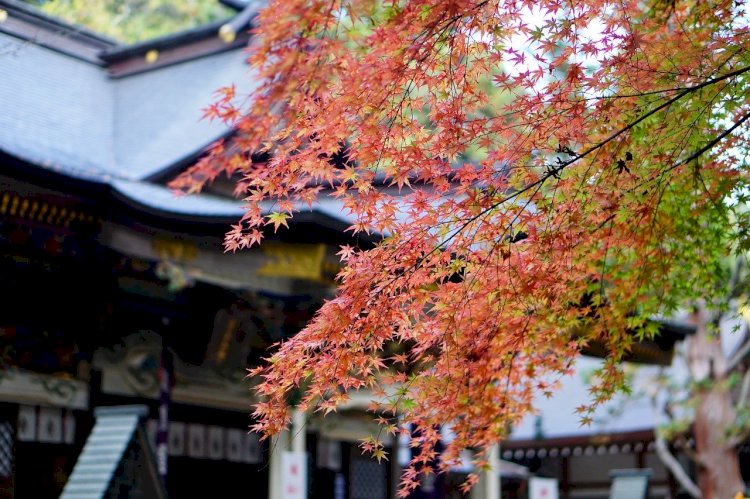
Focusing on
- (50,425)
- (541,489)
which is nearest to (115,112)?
(50,425)

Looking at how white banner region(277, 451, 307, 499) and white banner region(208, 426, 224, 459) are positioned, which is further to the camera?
white banner region(208, 426, 224, 459)

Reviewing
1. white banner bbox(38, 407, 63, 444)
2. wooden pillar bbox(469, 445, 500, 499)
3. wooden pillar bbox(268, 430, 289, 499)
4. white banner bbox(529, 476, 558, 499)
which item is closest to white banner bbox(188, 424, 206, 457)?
wooden pillar bbox(268, 430, 289, 499)

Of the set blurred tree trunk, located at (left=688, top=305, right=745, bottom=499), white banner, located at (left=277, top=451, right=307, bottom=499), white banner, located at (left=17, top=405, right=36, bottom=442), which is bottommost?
white banner, located at (left=277, top=451, right=307, bottom=499)

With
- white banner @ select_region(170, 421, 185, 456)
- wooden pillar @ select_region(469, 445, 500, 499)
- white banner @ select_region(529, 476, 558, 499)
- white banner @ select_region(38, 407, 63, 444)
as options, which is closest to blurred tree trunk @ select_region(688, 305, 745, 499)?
wooden pillar @ select_region(469, 445, 500, 499)

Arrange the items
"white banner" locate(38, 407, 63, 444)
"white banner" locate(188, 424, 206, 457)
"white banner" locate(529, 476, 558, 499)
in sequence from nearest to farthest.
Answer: "white banner" locate(38, 407, 63, 444) < "white banner" locate(188, 424, 206, 457) < "white banner" locate(529, 476, 558, 499)

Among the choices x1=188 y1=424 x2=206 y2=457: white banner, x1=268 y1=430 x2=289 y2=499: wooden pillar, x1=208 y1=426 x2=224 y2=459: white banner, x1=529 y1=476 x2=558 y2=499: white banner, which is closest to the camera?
x1=268 y1=430 x2=289 y2=499: wooden pillar

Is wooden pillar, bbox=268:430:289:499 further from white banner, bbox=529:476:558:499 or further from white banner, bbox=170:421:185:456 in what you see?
white banner, bbox=529:476:558:499

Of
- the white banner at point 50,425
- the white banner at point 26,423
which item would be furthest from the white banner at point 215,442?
the white banner at point 26,423

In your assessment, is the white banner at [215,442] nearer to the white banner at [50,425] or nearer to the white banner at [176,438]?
the white banner at [176,438]

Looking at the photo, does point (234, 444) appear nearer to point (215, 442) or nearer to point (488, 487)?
point (215, 442)

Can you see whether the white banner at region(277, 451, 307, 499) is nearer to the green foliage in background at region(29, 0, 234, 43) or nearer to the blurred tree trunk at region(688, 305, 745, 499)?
the blurred tree trunk at region(688, 305, 745, 499)

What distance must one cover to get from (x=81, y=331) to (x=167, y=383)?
0.95 meters

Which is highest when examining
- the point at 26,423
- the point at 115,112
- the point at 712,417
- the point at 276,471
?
the point at 115,112

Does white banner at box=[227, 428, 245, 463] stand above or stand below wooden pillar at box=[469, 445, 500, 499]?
above
